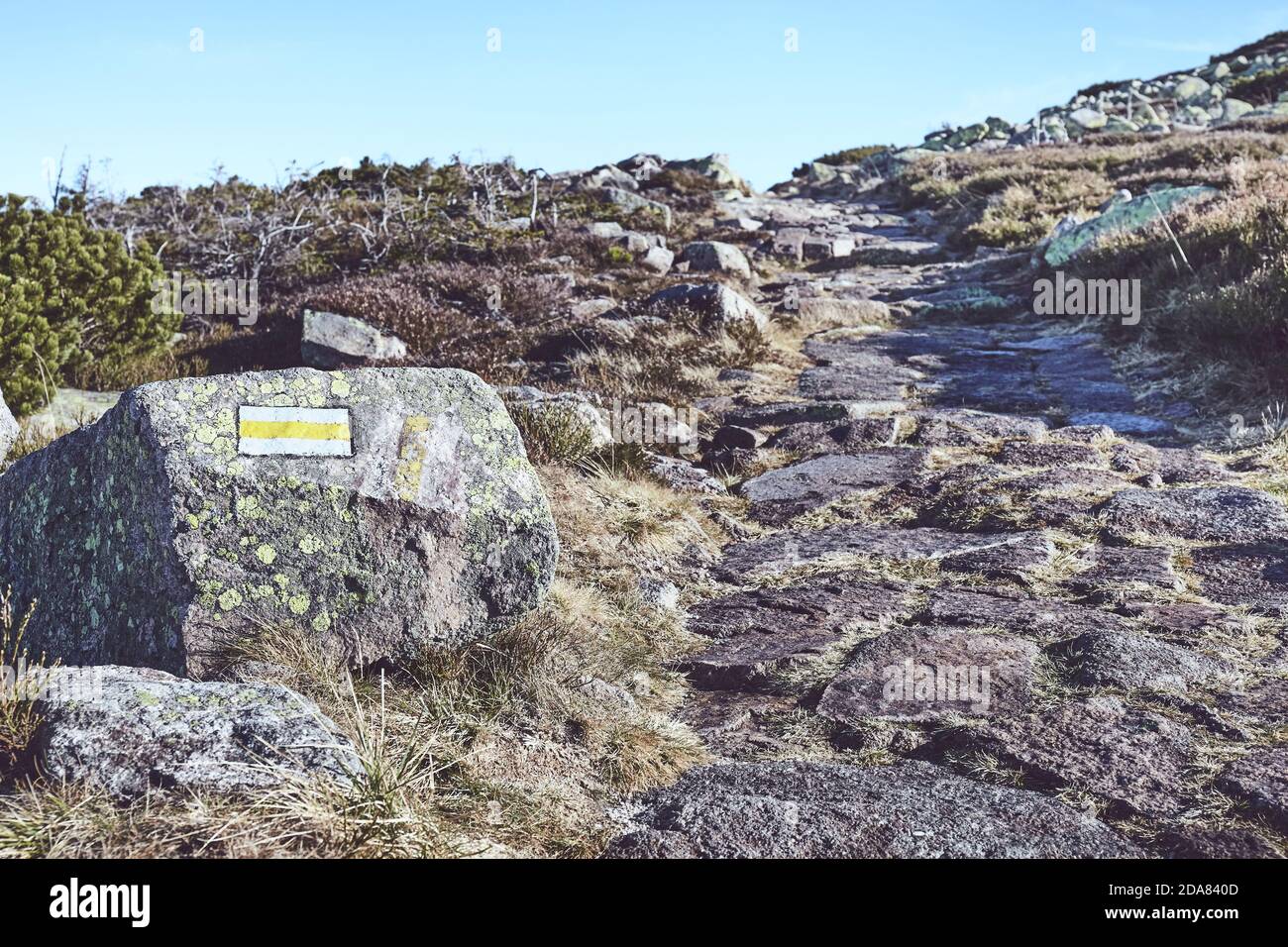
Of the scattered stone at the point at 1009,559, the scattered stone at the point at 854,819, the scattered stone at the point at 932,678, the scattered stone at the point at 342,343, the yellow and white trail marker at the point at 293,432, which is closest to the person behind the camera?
the scattered stone at the point at 854,819

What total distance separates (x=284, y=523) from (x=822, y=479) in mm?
4464

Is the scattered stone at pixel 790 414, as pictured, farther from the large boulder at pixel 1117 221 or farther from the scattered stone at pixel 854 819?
the large boulder at pixel 1117 221

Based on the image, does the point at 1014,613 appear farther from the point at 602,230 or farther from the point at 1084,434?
the point at 602,230

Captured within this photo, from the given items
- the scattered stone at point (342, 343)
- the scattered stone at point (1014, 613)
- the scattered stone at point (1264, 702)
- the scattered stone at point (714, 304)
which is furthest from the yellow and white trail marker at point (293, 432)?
the scattered stone at point (714, 304)

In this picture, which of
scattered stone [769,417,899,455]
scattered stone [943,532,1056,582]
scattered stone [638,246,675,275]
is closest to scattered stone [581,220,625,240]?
scattered stone [638,246,675,275]

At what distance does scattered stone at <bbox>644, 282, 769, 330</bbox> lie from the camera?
468 inches

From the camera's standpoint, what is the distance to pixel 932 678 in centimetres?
432

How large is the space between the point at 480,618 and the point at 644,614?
3.97 ft

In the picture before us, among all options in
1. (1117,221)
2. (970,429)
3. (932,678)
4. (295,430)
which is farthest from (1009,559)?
(1117,221)

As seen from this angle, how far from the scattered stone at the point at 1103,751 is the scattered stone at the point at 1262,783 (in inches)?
5.7

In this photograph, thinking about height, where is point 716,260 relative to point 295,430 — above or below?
above

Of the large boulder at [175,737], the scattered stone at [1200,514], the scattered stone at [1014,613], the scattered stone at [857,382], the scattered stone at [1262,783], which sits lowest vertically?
the scattered stone at [1262,783]

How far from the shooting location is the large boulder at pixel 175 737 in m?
2.69
